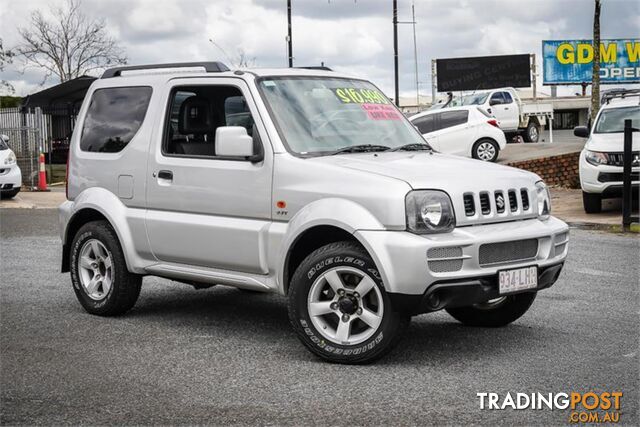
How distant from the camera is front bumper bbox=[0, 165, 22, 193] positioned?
21672 millimetres

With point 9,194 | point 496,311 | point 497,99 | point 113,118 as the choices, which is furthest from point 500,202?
point 497,99

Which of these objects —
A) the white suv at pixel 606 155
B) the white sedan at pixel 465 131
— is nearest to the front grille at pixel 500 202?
the white suv at pixel 606 155

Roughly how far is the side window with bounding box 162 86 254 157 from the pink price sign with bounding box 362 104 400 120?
1.01 meters

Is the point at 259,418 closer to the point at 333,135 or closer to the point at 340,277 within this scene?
the point at 340,277

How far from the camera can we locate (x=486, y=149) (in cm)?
2677

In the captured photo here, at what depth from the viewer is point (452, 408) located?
5285mm

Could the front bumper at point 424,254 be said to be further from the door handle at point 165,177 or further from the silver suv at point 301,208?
the door handle at point 165,177

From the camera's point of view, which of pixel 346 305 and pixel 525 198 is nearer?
pixel 346 305

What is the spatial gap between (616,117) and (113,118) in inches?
446

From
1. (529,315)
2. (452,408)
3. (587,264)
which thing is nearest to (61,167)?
(587,264)

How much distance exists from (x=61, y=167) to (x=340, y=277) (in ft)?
103

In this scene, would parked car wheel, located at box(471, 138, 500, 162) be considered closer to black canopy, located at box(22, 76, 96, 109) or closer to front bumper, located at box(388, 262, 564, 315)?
black canopy, located at box(22, 76, 96, 109)

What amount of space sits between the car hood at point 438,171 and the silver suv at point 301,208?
0.06 ft

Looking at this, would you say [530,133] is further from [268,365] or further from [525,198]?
[268,365]
